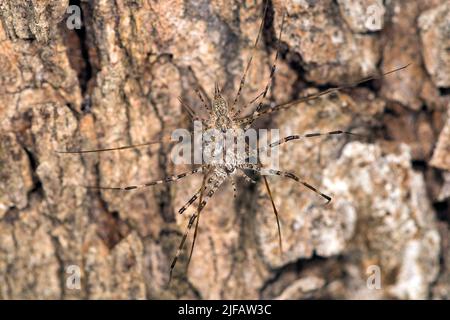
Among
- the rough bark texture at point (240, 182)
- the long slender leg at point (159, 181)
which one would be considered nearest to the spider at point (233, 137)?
the long slender leg at point (159, 181)

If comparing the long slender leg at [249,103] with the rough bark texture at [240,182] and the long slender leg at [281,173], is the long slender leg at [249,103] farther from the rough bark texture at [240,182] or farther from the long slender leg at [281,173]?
the long slender leg at [281,173]

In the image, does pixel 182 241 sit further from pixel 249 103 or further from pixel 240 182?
pixel 249 103

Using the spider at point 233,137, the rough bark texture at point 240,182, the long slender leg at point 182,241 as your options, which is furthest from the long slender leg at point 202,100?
the long slender leg at point 182,241

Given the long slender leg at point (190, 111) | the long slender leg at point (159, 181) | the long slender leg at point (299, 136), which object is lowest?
the long slender leg at point (159, 181)

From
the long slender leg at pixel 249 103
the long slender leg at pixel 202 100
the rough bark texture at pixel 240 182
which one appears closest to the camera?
the rough bark texture at pixel 240 182

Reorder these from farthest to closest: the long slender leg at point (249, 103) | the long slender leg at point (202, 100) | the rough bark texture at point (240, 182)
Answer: the long slender leg at point (249, 103), the long slender leg at point (202, 100), the rough bark texture at point (240, 182)

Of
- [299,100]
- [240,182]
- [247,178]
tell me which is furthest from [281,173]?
[299,100]

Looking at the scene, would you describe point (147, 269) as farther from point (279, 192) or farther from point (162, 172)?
point (279, 192)

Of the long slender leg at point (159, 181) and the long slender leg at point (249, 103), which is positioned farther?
the long slender leg at point (249, 103)

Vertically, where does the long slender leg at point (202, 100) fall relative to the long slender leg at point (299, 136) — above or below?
above
